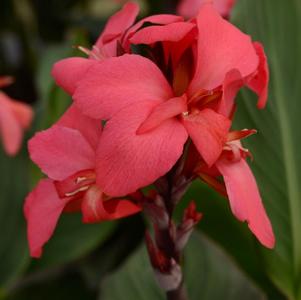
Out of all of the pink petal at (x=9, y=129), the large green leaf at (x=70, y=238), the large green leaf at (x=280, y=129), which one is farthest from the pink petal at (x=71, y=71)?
the large green leaf at (x=70, y=238)

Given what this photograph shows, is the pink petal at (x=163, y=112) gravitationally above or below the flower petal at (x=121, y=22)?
below

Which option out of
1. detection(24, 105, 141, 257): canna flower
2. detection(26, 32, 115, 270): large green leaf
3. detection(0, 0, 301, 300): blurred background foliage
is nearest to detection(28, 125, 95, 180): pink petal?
detection(24, 105, 141, 257): canna flower

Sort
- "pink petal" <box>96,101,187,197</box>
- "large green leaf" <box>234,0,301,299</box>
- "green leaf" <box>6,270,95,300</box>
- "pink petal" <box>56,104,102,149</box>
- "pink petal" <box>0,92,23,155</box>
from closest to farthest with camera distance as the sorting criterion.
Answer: "pink petal" <box>96,101,187,197</box> → "pink petal" <box>56,104,102,149</box> → "large green leaf" <box>234,0,301,299</box> → "pink petal" <box>0,92,23,155</box> → "green leaf" <box>6,270,95,300</box>

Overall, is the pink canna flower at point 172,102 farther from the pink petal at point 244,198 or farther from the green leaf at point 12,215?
the green leaf at point 12,215

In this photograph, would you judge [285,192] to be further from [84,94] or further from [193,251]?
[84,94]

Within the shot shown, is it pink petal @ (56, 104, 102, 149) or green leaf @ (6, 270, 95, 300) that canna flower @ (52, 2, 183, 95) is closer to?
pink petal @ (56, 104, 102, 149)

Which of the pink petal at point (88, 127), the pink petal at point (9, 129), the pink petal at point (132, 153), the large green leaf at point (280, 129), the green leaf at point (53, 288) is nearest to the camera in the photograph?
the pink petal at point (132, 153)

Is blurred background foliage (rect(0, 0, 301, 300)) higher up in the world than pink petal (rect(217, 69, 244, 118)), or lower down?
lower down
